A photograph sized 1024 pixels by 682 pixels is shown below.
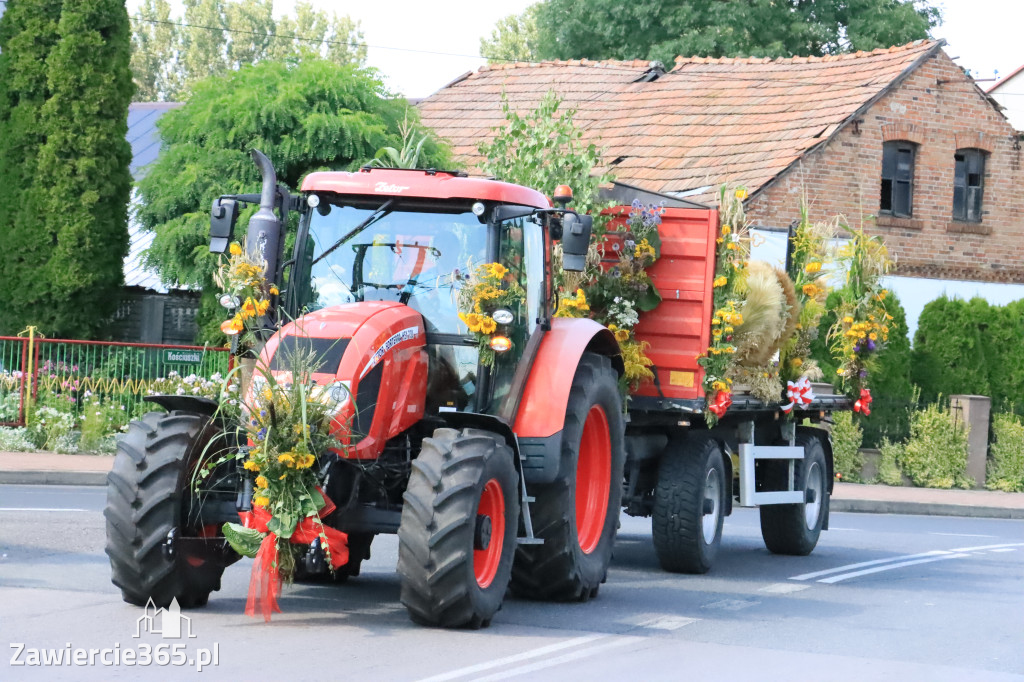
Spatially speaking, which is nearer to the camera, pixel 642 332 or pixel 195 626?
pixel 195 626

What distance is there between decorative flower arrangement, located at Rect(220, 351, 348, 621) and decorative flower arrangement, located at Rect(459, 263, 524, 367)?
4.13ft

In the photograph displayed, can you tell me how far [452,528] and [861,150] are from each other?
70.8 ft

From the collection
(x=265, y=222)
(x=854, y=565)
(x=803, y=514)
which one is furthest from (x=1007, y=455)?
(x=265, y=222)

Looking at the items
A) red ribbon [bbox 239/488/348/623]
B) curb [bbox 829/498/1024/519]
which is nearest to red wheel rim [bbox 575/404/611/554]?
red ribbon [bbox 239/488/348/623]

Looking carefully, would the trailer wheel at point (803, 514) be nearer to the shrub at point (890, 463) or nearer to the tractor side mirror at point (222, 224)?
the tractor side mirror at point (222, 224)

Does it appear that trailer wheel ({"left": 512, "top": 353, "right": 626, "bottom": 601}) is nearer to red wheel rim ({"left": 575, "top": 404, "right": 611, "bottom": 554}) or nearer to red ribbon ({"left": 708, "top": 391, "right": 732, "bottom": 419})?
red wheel rim ({"left": 575, "top": 404, "right": 611, "bottom": 554})

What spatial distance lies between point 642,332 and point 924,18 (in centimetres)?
3333

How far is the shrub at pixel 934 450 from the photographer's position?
24.7m

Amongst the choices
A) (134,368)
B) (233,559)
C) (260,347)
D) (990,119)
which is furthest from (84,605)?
(990,119)

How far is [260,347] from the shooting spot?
8969 millimetres

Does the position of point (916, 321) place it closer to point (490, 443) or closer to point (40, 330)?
point (40, 330)

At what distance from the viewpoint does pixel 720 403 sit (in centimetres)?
1195

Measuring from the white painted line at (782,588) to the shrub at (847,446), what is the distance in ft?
40.9

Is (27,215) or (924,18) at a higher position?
(924,18)
